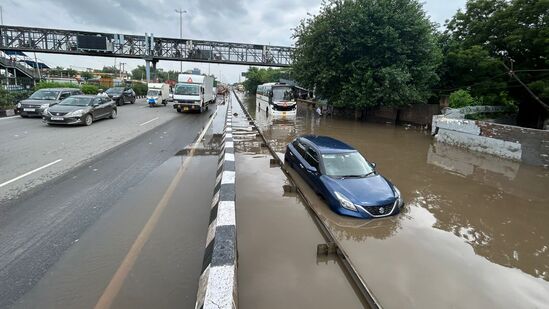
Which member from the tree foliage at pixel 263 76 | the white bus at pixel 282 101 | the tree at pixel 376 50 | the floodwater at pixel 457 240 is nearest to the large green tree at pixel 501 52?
the tree at pixel 376 50

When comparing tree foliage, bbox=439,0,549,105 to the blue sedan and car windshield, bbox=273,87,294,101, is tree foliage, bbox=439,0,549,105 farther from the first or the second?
the blue sedan

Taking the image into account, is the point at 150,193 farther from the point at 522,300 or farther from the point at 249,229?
the point at 522,300

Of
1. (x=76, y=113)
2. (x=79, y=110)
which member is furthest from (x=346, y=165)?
(x=79, y=110)

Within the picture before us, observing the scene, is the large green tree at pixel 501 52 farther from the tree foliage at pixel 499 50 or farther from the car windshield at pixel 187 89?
the car windshield at pixel 187 89

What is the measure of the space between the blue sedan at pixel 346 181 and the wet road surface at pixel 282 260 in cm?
72

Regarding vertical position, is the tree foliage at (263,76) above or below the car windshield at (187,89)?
above

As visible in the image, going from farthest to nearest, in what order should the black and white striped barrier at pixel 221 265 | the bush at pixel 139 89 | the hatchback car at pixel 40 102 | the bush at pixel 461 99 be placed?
the bush at pixel 139 89
the bush at pixel 461 99
the hatchback car at pixel 40 102
the black and white striped barrier at pixel 221 265

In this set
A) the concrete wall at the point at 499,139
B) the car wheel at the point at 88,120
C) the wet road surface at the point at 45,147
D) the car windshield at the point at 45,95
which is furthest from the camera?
the car windshield at the point at 45,95

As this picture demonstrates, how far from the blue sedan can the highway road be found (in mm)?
2564

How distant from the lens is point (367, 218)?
20.2 feet

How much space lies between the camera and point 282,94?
82.8ft

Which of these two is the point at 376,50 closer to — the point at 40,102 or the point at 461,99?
the point at 461,99

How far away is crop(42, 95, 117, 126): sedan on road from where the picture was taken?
14.2m

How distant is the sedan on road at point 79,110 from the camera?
14.2m
